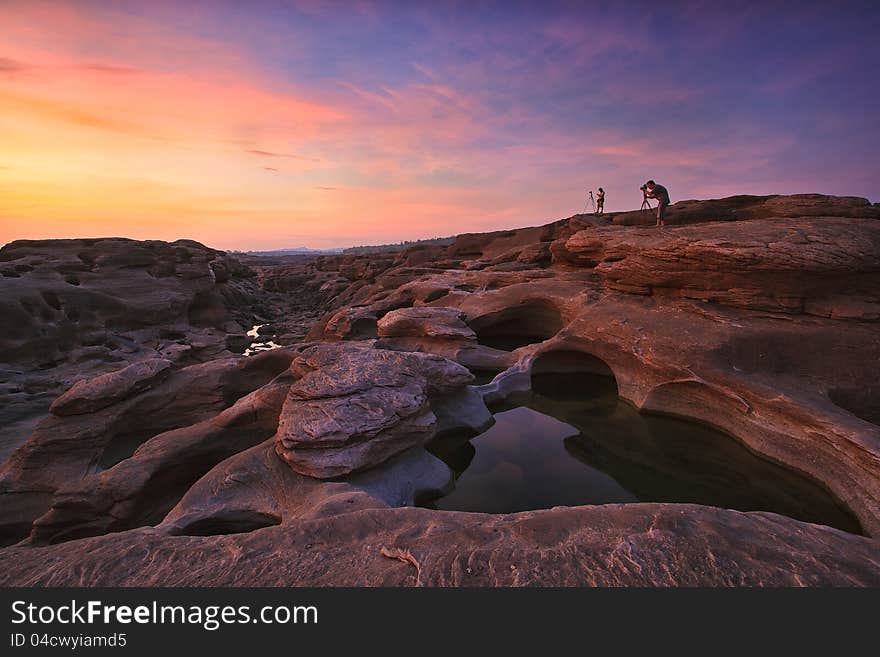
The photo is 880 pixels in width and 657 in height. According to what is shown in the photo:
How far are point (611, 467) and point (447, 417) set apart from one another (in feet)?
13.4

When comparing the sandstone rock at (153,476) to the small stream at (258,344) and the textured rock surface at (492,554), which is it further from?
the small stream at (258,344)

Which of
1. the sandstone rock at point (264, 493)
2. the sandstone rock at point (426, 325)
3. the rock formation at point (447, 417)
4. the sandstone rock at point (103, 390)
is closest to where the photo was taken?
the rock formation at point (447, 417)

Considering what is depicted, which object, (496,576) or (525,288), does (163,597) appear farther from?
(525,288)

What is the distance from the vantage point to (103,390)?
835cm

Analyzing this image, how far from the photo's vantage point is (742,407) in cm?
877

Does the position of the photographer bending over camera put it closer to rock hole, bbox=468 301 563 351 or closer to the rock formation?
the rock formation

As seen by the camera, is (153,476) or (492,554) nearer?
(492,554)

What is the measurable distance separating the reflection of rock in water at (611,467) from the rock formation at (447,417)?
0.46 m

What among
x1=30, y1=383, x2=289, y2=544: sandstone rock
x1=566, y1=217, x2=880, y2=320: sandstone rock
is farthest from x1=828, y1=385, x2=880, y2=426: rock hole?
x1=30, y1=383, x2=289, y2=544: sandstone rock

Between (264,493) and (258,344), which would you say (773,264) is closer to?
(264,493)

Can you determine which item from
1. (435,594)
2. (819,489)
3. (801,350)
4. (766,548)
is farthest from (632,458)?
(435,594)

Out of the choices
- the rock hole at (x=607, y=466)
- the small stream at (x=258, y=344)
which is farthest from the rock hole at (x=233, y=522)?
the small stream at (x=258, y=344)

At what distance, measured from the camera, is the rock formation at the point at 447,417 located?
356 centimetres

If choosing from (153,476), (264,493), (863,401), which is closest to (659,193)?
(863,401)
